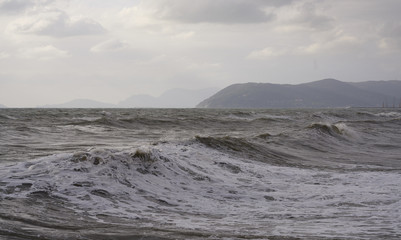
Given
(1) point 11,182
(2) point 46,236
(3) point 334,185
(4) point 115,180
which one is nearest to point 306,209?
(3) point 334,185

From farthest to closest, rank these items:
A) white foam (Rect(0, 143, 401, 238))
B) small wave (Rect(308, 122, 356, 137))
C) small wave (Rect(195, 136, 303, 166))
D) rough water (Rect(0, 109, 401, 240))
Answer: small wave (Rect(308, 122, 356, 137)) → small wave (Rect(195, 136, 303, 166)) → white foam (Rect(0, 143, 401, 238)) → rough water (Rect(0, 109, 401, 240))

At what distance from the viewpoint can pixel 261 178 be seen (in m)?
9.54

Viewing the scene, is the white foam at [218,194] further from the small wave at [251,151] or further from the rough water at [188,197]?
the small wave at [251,151]

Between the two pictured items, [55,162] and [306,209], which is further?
[55,162]

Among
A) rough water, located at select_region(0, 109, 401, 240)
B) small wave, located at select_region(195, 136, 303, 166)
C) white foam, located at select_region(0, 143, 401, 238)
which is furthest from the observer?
small wave, located at select_region(195, 136, 303, 166)

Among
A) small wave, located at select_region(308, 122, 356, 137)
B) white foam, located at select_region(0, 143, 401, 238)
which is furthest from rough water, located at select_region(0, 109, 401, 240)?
small wave, located at select_region(308, 122, 356, 137)

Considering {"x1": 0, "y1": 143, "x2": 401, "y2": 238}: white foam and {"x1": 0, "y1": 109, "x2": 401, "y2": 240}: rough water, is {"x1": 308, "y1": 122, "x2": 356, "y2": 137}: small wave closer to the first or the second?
{"x1": 0, "y1": 109, "x2": 401, "y2": 240}: rough water

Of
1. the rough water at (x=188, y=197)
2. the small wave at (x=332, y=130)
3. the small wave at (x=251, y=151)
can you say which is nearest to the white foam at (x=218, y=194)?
the rough water at (x=188, y=197)

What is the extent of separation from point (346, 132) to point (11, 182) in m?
20.5

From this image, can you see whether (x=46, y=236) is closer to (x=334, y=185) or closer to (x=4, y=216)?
(x=4, y=216)

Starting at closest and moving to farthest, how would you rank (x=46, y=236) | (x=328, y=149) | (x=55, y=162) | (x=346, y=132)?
(x=46, y=236) → (x=55, y=162) → (x=328, y=149) → (x=346, y=132)

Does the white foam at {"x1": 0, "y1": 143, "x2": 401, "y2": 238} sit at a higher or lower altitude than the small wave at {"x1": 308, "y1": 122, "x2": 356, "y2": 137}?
lower

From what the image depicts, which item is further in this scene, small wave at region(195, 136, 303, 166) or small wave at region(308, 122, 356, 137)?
small wave at region(308, 122, 356, 137)

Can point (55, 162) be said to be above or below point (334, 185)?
above
